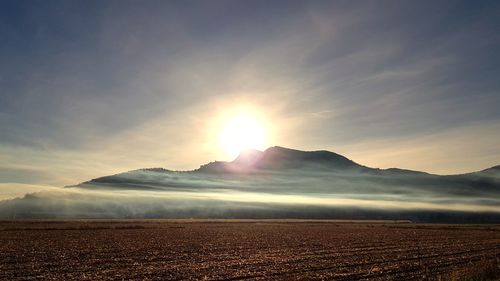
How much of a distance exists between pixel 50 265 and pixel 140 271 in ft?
27.5

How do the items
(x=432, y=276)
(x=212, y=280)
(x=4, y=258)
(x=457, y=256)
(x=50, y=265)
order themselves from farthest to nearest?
(x=457, y=256)
(x=4, y=258)
(x=50, y=265)
(x=432, y=276)
(x=212, y=280)

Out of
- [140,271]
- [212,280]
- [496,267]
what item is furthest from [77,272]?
[496,267]

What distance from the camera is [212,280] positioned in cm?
2806

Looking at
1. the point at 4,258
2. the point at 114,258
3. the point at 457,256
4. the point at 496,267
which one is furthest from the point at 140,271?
the point at 457,256

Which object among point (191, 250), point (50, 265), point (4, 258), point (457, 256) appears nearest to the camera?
point (50, 265)

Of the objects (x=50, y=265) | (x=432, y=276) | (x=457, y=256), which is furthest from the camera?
(x=457, y=256)

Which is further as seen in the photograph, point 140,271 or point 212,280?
point 140,271

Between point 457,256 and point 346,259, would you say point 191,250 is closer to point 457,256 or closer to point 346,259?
point 346,259

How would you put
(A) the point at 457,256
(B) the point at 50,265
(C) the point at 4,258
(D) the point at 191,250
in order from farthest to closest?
(D) the point at 191,250, (A) the point at 457,256, (C) the point at 4,258, (B) the point at 50,265

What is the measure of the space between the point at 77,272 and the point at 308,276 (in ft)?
52.8

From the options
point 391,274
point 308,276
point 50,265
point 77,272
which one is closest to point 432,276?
point 391,274

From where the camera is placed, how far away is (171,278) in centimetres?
2889

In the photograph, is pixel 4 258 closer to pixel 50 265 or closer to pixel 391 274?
pixel 50 265

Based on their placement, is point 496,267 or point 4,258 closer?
point 496,267
